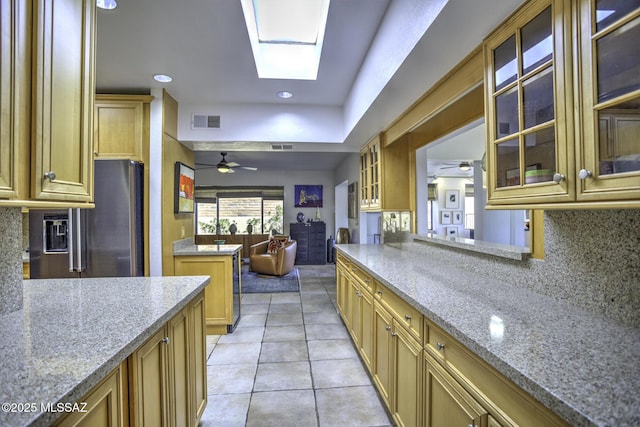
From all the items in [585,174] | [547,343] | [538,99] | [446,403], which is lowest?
[446,403]

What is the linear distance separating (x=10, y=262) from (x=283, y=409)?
1.68 metres

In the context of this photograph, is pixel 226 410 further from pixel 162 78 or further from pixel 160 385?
pixel 162 78

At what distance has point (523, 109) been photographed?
124 cm

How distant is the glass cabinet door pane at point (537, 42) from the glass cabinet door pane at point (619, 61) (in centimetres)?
20

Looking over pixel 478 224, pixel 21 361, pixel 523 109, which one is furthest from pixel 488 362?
pixel 478 224

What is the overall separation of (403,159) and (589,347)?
8.47 feet

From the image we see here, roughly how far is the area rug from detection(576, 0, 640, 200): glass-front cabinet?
460 centimetres

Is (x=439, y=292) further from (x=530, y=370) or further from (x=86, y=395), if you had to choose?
(x=86, y=395)

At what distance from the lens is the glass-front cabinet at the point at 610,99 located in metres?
0.82

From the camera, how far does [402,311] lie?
164 cm

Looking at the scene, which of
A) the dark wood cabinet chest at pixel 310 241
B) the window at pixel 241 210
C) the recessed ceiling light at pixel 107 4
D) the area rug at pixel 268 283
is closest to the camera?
the recessed ceiling light at pixel 107 4

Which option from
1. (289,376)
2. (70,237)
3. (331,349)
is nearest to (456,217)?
(331,349)

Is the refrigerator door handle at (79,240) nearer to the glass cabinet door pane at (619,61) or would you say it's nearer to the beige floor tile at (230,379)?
the beige floor tile at (230,379)

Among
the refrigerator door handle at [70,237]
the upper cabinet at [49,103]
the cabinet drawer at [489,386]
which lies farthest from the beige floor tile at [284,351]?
the upper cabinet at [49,103]
